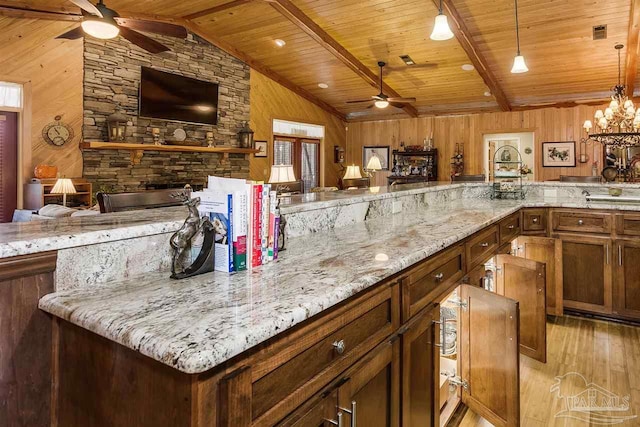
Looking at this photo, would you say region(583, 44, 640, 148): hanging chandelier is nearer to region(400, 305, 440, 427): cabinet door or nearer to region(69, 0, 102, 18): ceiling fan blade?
region(400, 305, 440, 427): cabinet door

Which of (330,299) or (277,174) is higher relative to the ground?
(277,174)

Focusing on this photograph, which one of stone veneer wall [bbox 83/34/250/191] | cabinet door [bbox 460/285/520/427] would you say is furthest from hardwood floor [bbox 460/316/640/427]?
stone veneer wall [bbox 83/34/250/191]

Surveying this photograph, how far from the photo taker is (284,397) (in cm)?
91

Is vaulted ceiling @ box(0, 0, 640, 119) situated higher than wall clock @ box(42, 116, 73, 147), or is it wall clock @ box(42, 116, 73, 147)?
vaulted ceiling @ box(0, 0, 640, 119)

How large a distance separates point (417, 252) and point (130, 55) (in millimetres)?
6371

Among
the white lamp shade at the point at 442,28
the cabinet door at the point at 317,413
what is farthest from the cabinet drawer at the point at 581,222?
the cabinet door at the point at 317,413

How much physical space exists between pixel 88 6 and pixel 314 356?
3.39m

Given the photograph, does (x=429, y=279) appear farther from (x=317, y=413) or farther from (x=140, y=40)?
(x=140, y=40)

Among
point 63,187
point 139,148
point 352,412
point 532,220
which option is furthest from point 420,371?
point 139,148

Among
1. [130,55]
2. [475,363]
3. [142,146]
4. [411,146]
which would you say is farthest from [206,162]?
[475,363]

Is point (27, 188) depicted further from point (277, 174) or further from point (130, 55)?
point (277, 174)

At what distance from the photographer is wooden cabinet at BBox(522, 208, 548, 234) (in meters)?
3.53

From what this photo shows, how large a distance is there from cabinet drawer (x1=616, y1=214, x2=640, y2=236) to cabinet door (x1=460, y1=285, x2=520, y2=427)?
2.13m

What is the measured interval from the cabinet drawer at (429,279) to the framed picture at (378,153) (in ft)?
28.9
